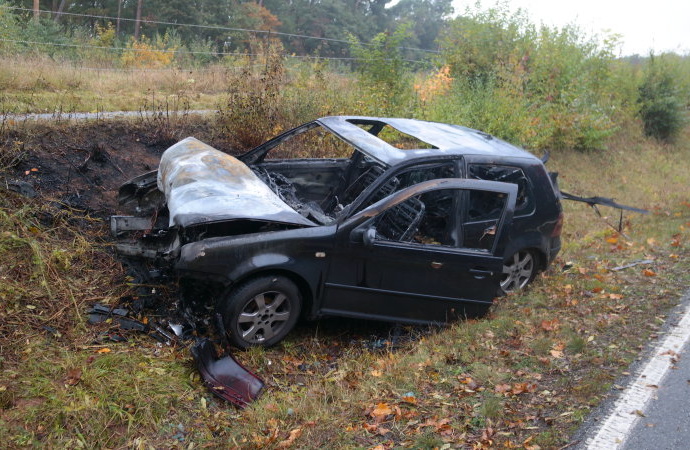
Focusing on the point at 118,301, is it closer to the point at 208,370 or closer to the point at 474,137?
the point at 208,370

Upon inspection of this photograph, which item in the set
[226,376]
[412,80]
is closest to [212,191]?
[226,376]

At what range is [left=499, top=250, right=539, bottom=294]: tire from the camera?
20.7 ft

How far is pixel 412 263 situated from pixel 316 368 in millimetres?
1268

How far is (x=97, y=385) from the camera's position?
4.02 meters

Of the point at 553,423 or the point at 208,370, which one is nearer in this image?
the point at 553,423

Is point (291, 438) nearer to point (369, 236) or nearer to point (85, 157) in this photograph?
point (369, 236)

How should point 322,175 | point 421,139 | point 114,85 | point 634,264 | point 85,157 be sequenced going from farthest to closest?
point 114,85 → point 85,157 → point 634,264 → point 322,175 → point 421,139

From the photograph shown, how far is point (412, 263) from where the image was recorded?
17.1 ft

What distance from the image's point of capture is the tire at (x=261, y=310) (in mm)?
4695

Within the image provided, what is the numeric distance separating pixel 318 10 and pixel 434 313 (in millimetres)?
35295

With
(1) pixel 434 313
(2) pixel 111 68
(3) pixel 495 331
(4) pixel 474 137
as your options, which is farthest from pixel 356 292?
(2) pixel 111 68

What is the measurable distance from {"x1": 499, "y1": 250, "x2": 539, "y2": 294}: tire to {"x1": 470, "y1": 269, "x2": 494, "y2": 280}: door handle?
0.85 metres

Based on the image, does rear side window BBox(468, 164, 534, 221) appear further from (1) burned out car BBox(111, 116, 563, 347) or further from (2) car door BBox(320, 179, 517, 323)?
(2) car door BBox(320, 179, 517, 323)

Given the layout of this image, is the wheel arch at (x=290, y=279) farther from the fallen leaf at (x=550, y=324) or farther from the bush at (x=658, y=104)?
the bush at (x=658, y=104)
